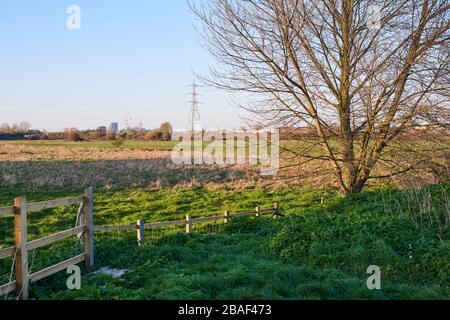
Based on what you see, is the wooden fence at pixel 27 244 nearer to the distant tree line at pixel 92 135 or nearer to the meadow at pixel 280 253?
the meadow at pixel 280 253

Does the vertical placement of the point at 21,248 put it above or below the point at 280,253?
above

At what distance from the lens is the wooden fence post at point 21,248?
595 cm

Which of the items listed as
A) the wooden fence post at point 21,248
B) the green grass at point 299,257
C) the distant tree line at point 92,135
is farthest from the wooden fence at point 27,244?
the distant tree line at point 92,135

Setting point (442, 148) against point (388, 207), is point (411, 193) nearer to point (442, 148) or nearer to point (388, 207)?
point (388, 207)

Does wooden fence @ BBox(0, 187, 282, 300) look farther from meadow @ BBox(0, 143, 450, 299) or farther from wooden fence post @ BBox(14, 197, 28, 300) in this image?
meadow @ BBox(0, 143, 450, 299)

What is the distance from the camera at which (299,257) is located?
816 centimetres

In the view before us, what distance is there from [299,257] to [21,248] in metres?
4.82

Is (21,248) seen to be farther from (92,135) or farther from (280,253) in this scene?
(92,135)

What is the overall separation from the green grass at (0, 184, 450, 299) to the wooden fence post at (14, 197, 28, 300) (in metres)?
0.28

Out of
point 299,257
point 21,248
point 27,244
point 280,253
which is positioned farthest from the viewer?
point 280,253

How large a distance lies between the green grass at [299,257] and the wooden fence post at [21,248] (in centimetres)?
28

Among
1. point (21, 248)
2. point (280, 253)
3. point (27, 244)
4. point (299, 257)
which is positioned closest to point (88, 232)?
point (27, 244)

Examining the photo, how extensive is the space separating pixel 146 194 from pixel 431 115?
1302 cm

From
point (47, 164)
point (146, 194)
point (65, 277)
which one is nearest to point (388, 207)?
point (65, 277)
